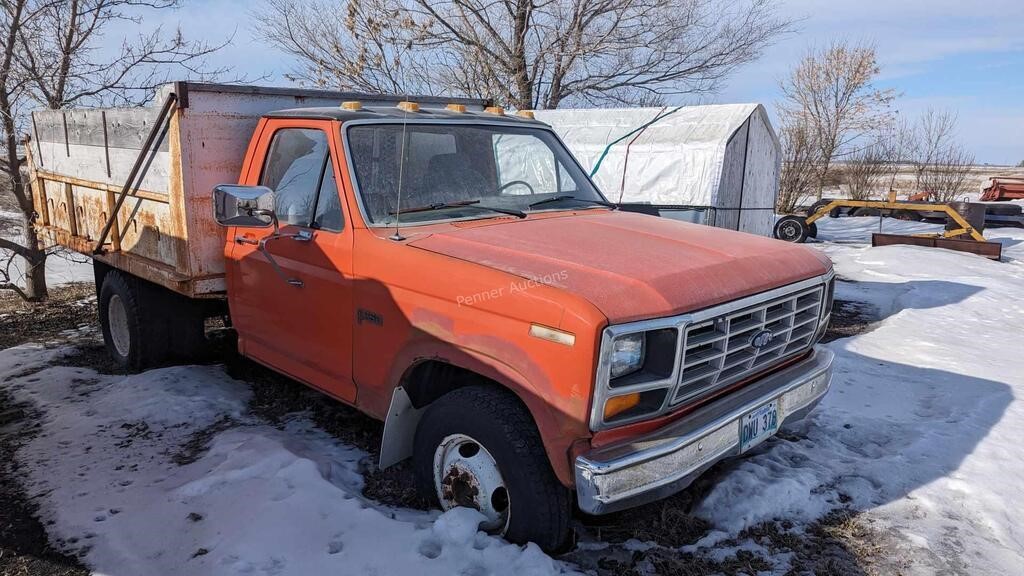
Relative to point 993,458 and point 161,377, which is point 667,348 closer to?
point 993,458

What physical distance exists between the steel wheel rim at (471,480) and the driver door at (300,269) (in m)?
0.74

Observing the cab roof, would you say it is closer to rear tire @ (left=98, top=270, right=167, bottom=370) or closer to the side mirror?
the side mirror

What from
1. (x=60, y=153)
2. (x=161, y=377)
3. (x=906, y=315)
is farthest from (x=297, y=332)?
(x=906, y=315)

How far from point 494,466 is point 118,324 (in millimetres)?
4282

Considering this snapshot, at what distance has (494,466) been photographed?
2.90m

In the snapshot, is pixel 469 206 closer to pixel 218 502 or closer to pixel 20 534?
Answer: pixel 218 502

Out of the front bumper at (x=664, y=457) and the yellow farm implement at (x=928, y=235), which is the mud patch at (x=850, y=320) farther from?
the yellow farm implement at (x=928, y=235)

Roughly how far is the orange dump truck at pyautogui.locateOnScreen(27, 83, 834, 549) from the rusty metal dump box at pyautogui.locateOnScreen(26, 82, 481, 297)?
19mm

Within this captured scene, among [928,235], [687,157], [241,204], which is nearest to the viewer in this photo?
[241,204]

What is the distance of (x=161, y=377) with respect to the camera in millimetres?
5059

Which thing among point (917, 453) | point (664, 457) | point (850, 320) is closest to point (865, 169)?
point (850, 320)

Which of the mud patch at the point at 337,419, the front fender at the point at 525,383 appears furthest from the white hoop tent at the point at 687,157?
the front fender at the point at 525,383

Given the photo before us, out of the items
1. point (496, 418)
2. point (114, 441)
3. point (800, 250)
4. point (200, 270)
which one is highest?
point (800, 250)

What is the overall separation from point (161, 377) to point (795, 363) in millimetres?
4373
